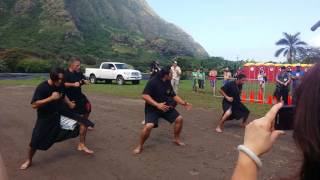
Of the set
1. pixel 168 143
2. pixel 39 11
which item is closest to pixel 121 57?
pixel 39 11

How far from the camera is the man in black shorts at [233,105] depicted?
11898 millimetres

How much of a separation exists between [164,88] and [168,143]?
1141 millimetres

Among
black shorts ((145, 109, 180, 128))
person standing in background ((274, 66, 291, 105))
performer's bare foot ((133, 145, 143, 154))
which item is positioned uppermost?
person standing in background ((274, 66, 291, 105))

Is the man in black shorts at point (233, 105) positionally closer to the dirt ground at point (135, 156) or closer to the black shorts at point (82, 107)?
the dirt ground at point (135, 156)

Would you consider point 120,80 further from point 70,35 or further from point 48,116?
point 70,35

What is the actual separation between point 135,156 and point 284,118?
7.32 metres

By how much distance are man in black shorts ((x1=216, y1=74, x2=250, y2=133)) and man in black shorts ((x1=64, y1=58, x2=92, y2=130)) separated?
3.18 m

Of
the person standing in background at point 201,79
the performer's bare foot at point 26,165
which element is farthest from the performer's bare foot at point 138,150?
the person standing in background at point 201,79

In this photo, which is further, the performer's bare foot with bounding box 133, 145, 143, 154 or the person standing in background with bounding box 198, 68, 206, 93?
the person standing in background with bounding box 198, 68, 206, 93

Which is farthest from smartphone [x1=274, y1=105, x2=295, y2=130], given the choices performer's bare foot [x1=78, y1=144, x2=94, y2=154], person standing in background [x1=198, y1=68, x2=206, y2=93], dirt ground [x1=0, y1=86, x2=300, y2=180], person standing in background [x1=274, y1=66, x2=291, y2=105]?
person standing in background [x1=198, y1=68, x2=206, y2=93]

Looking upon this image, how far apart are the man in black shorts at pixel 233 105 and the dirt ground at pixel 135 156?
0.31 metres

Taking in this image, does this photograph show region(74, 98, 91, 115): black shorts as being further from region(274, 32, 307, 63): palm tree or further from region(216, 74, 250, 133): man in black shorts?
region(274, 32, 307, 63): palm tree

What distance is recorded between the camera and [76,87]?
1023 cm

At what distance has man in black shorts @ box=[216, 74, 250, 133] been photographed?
1190 cm
